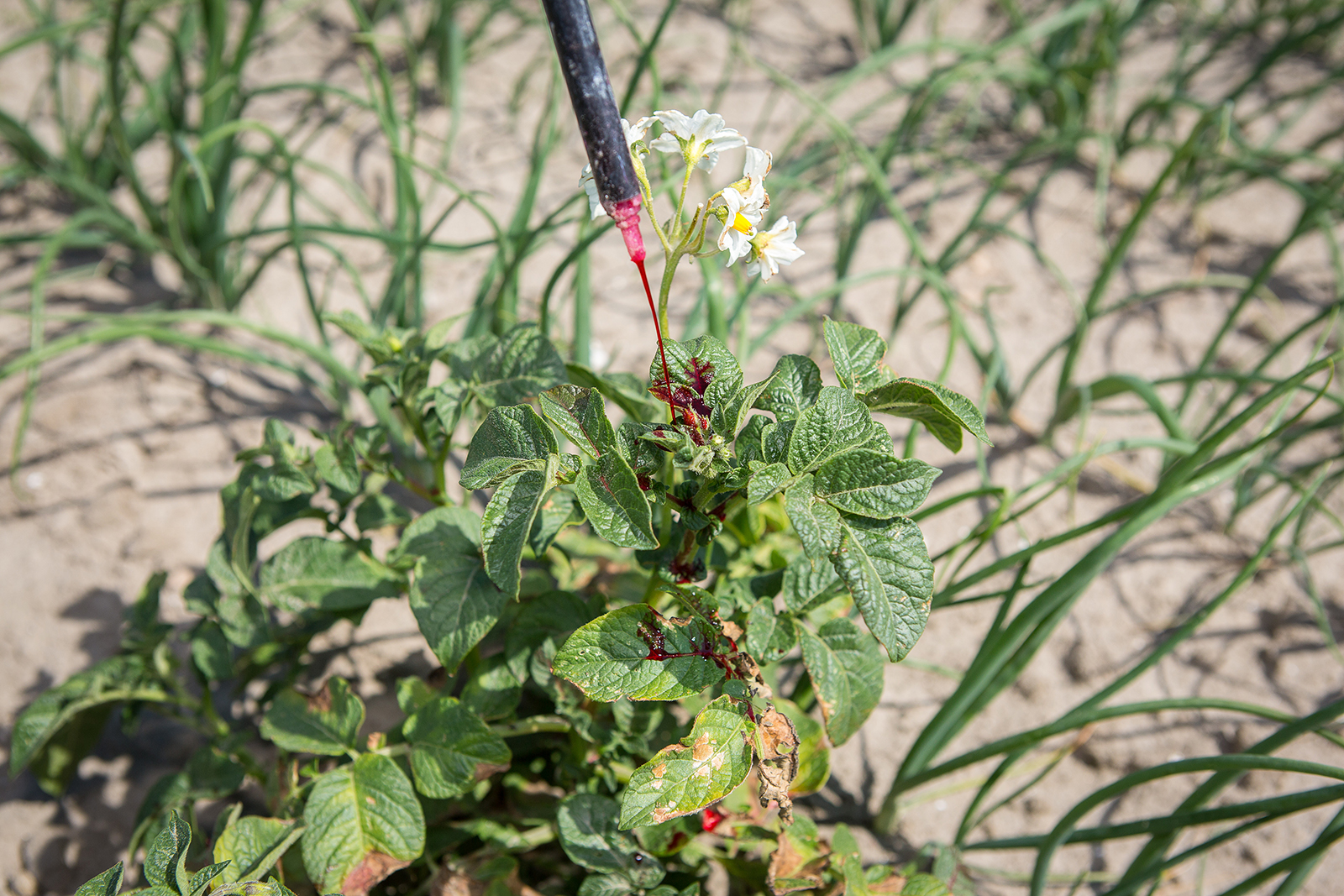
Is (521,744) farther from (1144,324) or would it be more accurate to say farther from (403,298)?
(1144,324)

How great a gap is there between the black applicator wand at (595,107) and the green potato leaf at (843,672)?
0.38m

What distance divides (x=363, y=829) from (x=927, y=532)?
3.55 ft

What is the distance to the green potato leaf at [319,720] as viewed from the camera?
0.90 metres

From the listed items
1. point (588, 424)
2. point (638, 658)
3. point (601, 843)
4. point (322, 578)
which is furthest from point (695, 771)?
point (322, 578)

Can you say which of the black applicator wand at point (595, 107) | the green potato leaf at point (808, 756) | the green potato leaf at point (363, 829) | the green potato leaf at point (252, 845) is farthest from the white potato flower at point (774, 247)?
the green potato leaf at point (252, 845)

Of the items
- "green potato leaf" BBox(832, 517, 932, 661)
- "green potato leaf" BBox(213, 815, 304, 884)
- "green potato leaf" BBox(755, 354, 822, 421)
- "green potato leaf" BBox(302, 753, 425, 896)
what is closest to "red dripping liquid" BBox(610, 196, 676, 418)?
"green potato leaf" BBox(755, 354, 822, 421)

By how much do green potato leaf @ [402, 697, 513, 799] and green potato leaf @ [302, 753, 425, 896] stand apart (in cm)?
2

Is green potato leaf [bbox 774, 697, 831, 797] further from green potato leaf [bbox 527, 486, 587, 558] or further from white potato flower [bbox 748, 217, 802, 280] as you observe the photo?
white potato flower [bbox 748, 217, 802, 280]

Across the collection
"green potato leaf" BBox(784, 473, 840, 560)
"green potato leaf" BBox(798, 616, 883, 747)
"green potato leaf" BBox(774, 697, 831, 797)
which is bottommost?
"green potato leaf" BBox(774, 697, 831, 797)

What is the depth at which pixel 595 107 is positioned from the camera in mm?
626

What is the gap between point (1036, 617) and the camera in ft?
3.18

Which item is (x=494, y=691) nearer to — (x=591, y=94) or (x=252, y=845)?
(x=252, y=845)

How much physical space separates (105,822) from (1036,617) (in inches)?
50.9

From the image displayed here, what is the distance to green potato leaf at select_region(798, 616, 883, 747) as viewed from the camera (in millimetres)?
794
